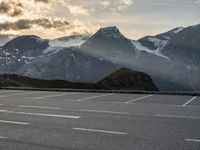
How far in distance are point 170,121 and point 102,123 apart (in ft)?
9.80

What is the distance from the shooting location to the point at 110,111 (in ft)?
63.5

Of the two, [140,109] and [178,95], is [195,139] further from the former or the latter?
[178,95]

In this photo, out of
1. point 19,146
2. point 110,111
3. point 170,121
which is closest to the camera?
point 19,146

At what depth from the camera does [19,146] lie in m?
11.2

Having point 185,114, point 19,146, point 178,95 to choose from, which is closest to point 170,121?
point 185,114

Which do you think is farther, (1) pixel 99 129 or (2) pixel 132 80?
(2) pixel 132 80

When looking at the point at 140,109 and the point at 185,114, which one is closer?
the point at 185,114

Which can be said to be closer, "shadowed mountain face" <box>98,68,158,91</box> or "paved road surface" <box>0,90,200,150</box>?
"paved road surface" <box>0,90,200,150</box>

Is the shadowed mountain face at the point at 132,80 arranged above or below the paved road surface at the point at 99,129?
below

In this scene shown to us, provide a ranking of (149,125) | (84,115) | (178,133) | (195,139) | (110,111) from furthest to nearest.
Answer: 1. (110,111)
2. (84,115)
3. (149,125)
4. (178,133)
5. (195,139)

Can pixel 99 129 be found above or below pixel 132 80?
above

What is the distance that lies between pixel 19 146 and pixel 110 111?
8.63 metres

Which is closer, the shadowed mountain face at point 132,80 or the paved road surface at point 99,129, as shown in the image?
the paved road surface at point 99,129

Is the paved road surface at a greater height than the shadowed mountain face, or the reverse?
the paved road surface
